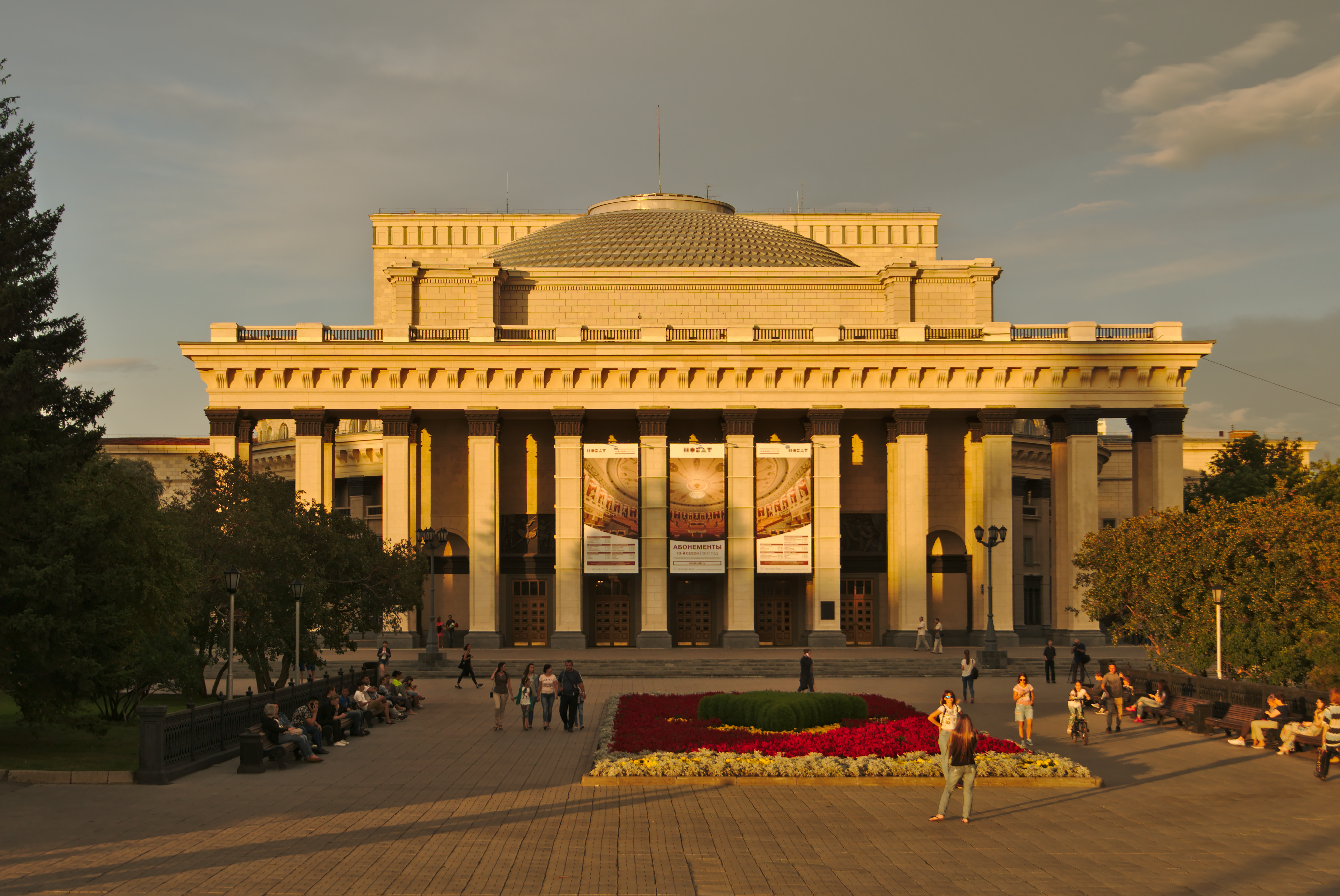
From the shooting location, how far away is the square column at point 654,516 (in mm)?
50656

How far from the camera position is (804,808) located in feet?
53.6

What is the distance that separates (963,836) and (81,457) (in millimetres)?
15795

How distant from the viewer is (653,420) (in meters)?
51.4

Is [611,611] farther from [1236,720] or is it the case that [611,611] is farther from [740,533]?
[1236,720]

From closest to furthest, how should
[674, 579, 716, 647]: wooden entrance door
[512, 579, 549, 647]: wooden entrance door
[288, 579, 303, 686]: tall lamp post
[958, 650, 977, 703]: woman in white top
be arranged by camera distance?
[288, 579, 303, 686]: tall lamp post
[958, 650, 977, 703]: woman in white top
[512, 579, 549, 647]: wooden entrance door
[674, 579, 716, 647]: wooden entrance door

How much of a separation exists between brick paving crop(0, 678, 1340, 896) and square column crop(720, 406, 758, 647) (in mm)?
30207

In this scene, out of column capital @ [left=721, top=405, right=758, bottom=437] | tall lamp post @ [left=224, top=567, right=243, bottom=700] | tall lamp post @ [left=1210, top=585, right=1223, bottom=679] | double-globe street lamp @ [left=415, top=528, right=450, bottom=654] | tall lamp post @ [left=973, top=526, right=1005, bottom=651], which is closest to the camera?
tall lamp post @ [left=224, top=567, right=243, bottom=700]

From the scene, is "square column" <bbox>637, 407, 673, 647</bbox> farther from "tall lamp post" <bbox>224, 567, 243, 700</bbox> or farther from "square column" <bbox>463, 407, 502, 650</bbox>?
"tall lamp post" <bbox>224, 567, 243, 700</bbox>

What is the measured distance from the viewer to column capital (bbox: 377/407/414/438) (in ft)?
168

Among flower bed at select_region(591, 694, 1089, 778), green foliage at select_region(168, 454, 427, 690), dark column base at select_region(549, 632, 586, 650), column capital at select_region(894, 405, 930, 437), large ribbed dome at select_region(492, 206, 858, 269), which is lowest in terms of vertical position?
dark column base at select_region(549, 632, 586, 650)

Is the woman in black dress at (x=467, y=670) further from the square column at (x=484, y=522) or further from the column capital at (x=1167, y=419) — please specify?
the column capital at (x=1167, y=419)

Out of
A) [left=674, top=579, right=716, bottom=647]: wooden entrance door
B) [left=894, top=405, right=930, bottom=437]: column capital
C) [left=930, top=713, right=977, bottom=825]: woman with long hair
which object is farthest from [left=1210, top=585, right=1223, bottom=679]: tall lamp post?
[left=674, top=579, right=716, bottom=647]: wooden entrance door

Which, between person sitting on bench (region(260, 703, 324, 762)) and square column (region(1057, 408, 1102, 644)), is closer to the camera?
person sitting on bench (region(260, 703, 324, 762))

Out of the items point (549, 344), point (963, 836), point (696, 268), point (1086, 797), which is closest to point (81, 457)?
point (963, 836)
